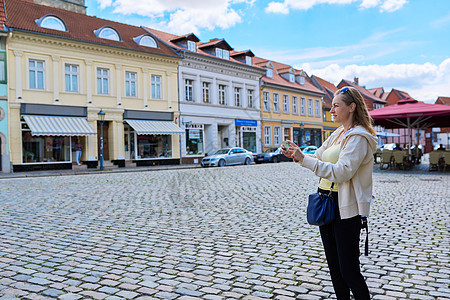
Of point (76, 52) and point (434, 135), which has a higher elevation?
point (76, 52)

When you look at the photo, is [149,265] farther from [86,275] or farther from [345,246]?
[345,246]

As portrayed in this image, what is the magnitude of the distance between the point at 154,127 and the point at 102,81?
477 cm

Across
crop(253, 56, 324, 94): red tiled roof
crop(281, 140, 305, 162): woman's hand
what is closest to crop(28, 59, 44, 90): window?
crop(253, 56, 324, 94): red tiled roof

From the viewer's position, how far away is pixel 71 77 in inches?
1042

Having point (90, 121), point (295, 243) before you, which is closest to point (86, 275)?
point (295, 243)

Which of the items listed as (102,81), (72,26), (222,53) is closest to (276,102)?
(222,53)

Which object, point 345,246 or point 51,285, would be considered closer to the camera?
point 345,246

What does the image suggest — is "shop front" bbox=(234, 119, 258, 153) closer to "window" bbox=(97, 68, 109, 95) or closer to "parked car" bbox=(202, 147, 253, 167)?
"parked car" bbox=(202, 147, 253, 167)

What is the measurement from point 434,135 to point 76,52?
6038 cm

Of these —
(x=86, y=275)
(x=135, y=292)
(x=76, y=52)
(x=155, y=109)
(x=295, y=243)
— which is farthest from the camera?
(x=155, y=109)

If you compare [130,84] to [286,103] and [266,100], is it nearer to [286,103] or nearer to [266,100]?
[266,100]

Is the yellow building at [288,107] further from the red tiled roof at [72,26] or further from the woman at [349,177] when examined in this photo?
the woman at [349,177]

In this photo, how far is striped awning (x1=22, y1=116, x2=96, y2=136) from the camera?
23628mm

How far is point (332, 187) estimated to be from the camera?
2938mm
